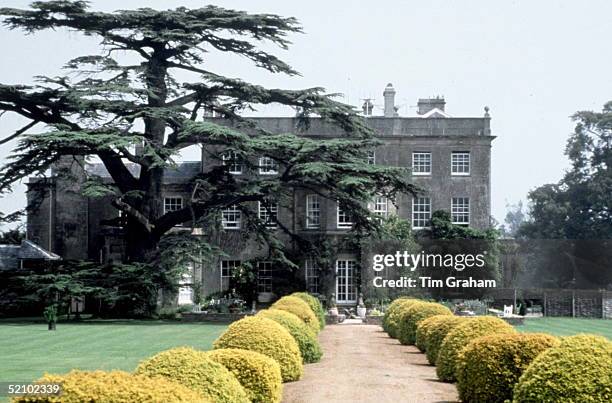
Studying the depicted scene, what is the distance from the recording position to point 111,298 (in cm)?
3856

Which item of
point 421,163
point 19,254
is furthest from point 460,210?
point 19,254

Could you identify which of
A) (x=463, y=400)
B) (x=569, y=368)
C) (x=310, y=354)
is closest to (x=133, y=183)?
(x=310, y=354)

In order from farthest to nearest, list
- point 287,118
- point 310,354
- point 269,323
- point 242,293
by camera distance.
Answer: point 287,118
point 242,293
point 310,354
point 269,323

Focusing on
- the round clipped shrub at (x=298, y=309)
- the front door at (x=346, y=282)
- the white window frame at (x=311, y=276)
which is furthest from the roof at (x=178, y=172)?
the round clipped shrub at (x=298, y=309)

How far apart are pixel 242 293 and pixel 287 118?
887 centimetres

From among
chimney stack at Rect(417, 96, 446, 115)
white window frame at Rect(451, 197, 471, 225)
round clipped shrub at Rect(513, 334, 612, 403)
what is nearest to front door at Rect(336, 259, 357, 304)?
white window frame at Rect(451, 197, 471, 225)

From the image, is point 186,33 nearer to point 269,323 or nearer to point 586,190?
point 269,323

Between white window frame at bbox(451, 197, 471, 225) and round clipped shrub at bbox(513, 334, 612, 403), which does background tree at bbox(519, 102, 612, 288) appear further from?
round clipped shrub at bbox(513, 334, 612, 403)

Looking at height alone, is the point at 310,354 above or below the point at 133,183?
below

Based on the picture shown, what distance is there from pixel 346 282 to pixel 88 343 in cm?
2284

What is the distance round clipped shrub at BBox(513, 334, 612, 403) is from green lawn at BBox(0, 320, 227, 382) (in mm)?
8817

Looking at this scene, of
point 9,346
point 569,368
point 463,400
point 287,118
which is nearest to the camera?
point 569,368

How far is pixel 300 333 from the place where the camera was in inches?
808

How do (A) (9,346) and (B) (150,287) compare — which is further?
(B) (150,287)
